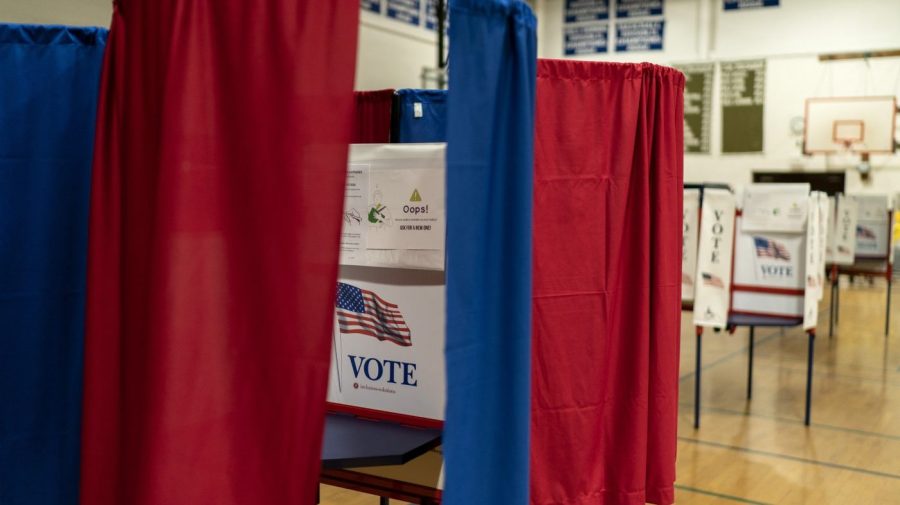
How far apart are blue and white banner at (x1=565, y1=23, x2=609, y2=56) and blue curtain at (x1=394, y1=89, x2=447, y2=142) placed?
12253mm

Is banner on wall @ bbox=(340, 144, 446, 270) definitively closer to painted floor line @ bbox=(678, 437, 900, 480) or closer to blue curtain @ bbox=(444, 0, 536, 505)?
blue curtain @ bbox=(444, 0, 536, 505)

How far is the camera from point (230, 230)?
1.23m

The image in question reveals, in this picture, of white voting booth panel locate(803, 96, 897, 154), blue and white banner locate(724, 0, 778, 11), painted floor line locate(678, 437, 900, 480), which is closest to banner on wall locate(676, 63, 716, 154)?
blue and white banner locate(724, 0, 778, 11)

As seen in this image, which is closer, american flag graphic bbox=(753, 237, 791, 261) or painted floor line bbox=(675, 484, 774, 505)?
painted floor line bbox=(675, 484, 774, 505)

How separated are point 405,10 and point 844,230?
6.62 m

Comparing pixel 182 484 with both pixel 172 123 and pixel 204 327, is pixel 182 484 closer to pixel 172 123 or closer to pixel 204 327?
pixel 204 327

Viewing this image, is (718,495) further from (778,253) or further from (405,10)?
(405,10)

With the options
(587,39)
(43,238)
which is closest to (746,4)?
(587,39)

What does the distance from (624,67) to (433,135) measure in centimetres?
51

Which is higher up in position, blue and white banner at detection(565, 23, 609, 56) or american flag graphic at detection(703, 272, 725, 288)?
blue and white banner at detection(565, 23, 609, 56)

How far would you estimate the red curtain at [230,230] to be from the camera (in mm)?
1188

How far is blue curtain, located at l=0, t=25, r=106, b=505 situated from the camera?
147 centimetres

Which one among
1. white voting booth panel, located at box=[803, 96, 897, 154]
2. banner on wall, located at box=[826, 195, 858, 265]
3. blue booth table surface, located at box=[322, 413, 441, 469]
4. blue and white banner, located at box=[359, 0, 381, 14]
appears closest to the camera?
blue booth table surface, located at box=[322, 413, 441, 469]

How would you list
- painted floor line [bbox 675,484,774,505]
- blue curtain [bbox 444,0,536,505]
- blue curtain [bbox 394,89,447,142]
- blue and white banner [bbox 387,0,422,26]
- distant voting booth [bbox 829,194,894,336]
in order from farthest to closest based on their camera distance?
1. blue and white banner [bbox 387,0,422,26]
2. distant voting booth [bbox 829,194,894,336]
3. painted floor line [bbox 675,484,774,505]
4. blue curtain [bbox 394,89,447,142]
5. blue curtain [bbox 444,0,536,505]
